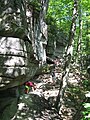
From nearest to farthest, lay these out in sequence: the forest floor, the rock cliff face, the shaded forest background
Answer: the rock cliff face, the shaded forest background, the forest floor

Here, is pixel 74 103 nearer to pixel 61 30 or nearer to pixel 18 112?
pixel 18 112

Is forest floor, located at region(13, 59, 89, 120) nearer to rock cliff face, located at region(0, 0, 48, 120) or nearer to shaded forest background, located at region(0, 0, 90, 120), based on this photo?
shaded forest background, located at region(0, 0, 90, 120)

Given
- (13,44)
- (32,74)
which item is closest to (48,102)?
(32,74)

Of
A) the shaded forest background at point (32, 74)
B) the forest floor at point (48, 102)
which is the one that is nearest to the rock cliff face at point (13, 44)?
the shaded forest background at point (32, 74)

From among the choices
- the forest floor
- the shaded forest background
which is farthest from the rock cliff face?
the forest floor

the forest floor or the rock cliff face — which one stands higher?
the rock cliff face

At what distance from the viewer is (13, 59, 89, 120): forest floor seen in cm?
947

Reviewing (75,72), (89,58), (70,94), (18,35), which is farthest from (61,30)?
(18,35)

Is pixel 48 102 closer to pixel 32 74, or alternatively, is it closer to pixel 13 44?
pixel 32 74

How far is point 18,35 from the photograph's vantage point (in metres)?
7.57

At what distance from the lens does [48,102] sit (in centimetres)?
1088

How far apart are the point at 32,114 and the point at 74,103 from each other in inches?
136

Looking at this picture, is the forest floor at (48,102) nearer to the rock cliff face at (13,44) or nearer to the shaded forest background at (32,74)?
the shaded forest background at (32,74)

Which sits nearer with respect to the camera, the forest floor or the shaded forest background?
→ the shaded forest background
